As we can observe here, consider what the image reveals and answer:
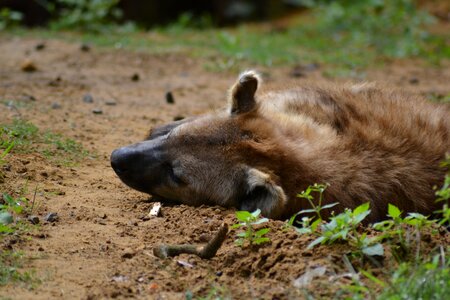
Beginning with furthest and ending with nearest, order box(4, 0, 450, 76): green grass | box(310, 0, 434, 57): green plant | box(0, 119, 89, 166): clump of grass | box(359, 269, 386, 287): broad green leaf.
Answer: box(310, 0, 434, 57): green plant → box(4, 0, 450, 76): green grass → box(0, 119, 89, 166): clump of grass → box(359, 269, 386, 287): broad green leaf

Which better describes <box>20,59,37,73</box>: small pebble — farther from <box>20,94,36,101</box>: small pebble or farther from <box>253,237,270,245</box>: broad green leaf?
<box>253,237,270,245</box>: broad green leaf

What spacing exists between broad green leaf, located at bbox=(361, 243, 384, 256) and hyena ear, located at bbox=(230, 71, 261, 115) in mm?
1326

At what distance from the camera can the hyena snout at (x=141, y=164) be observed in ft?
13.2

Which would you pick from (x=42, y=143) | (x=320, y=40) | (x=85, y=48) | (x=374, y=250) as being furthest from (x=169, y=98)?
(x=320, y=40)

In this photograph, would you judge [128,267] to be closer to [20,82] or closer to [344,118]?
[344,118]

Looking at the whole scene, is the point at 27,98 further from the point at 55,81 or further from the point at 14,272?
the point at 14,272

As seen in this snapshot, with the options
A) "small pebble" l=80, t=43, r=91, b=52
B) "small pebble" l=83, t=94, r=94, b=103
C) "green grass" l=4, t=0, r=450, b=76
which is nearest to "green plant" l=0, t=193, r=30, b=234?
"small pebble" l=83, t=94, r=94, b=103

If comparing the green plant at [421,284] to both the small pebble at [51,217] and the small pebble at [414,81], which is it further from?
the small pebble at [414,81]

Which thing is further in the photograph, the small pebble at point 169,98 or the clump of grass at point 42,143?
the small pebble at point 169,98

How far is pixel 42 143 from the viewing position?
470 centimetres

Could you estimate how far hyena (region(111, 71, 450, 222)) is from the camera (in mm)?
3686

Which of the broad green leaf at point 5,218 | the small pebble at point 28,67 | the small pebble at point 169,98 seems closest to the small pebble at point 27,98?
the small pebble at point 169,98

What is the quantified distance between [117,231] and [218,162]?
600 millimetres

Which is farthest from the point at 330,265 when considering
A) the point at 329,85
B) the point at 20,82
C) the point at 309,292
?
the point at 20,82
